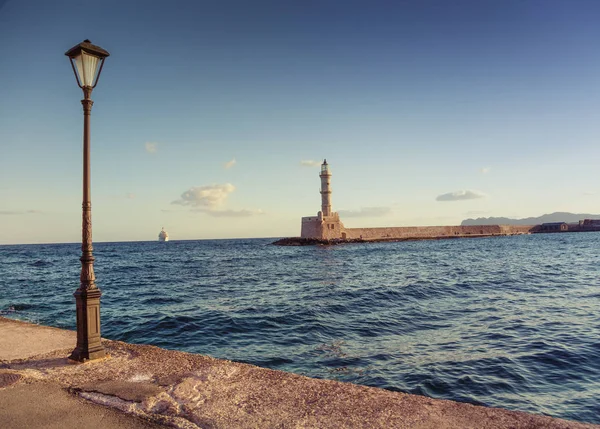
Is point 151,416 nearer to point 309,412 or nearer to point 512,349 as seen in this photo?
point 309,412

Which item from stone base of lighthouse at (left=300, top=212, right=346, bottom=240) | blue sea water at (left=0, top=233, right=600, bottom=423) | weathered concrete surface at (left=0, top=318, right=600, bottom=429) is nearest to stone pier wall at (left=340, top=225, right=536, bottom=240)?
stone base of lighthouse at (left=300, top=212, right=346, bottom=240)

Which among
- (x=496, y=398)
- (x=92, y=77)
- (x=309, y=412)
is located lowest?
(x=496, y=398)

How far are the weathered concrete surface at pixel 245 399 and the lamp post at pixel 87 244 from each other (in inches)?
10.2

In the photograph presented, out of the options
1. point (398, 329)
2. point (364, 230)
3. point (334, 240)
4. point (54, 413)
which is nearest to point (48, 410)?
point (54, 413)

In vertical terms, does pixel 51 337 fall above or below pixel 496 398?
above

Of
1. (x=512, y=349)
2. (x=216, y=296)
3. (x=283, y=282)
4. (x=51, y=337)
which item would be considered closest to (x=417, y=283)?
(x=283, y=282)

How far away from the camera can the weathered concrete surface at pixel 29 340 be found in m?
5.70

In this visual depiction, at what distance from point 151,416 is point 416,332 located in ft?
26.5

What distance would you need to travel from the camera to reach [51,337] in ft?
21.4

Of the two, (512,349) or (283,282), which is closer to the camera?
(512,349)

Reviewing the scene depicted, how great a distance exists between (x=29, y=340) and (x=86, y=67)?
14.2 ft

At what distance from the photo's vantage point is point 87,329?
5277 mm

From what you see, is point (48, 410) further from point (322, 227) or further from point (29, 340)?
point (322, 227)

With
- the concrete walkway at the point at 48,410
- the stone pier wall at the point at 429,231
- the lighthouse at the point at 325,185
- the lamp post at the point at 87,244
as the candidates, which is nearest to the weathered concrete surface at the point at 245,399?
the concrete walkway at the point at 48,410
